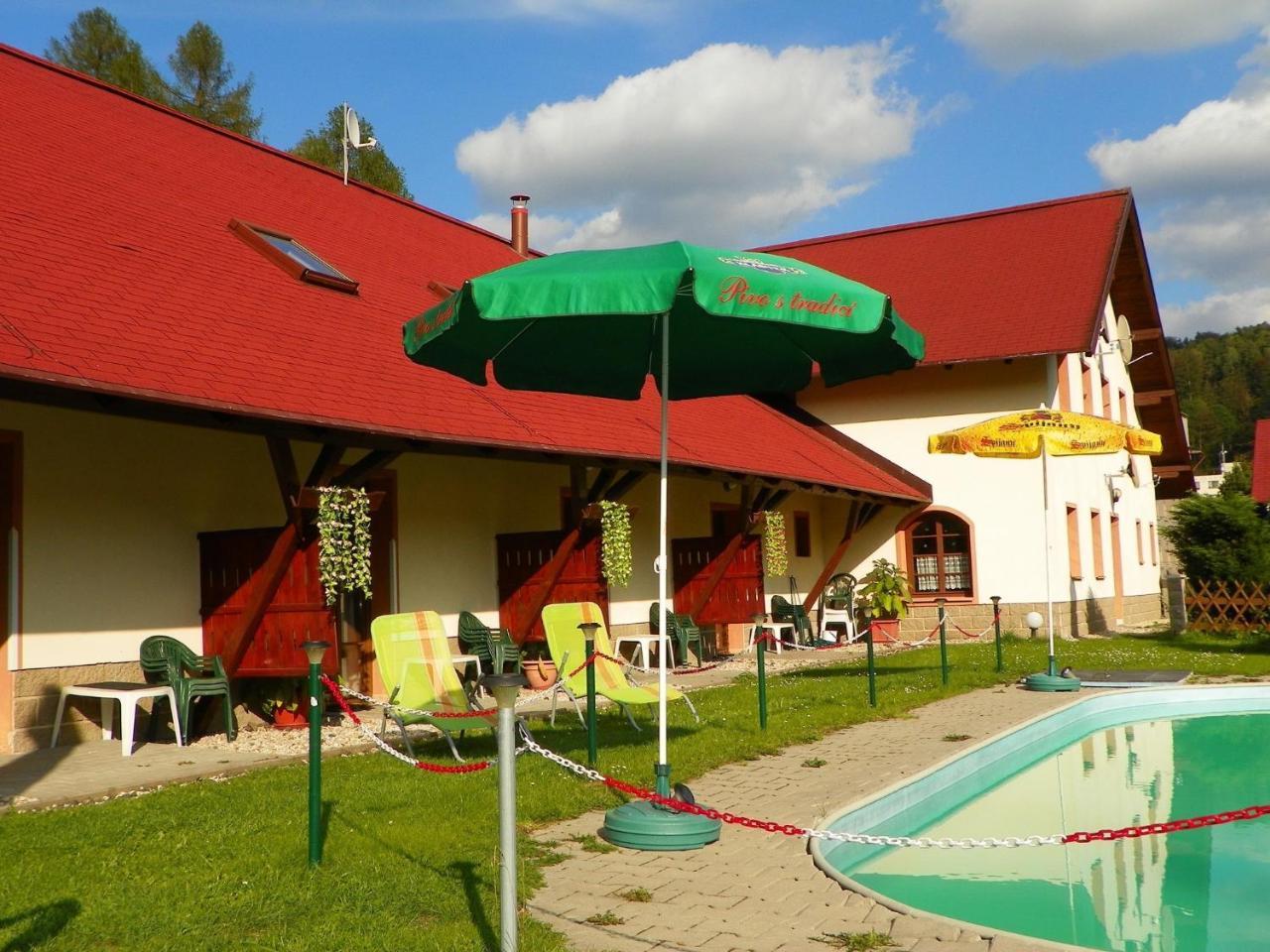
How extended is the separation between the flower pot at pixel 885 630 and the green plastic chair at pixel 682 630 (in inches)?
227

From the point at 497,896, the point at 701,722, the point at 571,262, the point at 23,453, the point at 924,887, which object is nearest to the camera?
the point at 497,896

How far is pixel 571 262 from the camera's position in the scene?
543cm

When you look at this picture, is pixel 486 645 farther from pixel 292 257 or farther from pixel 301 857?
pixel 301 857

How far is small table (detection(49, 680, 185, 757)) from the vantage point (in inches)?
338

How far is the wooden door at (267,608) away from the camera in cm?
948

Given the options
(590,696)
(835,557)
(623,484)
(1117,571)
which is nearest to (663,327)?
(590,696)

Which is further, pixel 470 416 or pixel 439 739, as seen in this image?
pixel 470 416

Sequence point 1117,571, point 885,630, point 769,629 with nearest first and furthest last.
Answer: point 769,629 → point 885,630 → point 1117,571

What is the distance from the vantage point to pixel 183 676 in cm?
924

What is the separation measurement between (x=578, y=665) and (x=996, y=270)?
1642 centimetres

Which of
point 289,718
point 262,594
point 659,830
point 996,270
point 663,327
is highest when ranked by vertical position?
point 996,270

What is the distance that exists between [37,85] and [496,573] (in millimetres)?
7092

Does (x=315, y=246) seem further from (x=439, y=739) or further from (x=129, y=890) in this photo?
(x=129, y=890)

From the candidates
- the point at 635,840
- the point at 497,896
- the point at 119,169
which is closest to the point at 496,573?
the point at 119,169
